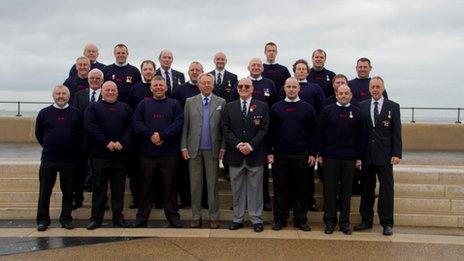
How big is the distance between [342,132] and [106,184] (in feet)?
11.3

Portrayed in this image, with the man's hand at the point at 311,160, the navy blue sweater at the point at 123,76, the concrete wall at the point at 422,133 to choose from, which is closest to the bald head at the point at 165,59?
the navy blue sweater at the point at 123,76

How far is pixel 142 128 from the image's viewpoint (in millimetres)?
6797

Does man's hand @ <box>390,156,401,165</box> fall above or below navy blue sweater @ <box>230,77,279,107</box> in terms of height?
below

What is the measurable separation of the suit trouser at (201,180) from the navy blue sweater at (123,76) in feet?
5.68

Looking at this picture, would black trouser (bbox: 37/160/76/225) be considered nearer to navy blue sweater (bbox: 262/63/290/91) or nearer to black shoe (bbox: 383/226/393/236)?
navy blue sweater (bbox: 262/63/290/91)

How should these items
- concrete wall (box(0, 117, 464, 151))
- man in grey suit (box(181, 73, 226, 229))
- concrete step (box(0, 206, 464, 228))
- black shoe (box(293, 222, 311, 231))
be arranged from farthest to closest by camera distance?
concrete wall (box(0, 117, 464, 151)), concrete step (box(0, 206, 464, 228)), man in grey suit (box(181, 73, 226, 229)), black shoe (box(293, 222, 311, 231))

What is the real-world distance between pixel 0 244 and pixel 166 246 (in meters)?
2.08

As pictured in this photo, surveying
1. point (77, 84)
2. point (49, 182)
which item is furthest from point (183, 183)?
point (77, 84)

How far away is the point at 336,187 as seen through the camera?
6.90 meters

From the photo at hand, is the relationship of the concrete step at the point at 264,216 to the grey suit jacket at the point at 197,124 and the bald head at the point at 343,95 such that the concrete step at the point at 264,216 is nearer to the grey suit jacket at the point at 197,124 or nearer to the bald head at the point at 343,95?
the grey suit jacket at the point at 197,124

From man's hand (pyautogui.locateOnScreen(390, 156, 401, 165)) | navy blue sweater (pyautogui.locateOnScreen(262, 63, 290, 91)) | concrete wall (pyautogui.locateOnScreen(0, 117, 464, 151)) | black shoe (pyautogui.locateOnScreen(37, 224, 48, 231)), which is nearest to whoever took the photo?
black shoe (pyautogui.locateOnScreen(37, 224, 48, 231))

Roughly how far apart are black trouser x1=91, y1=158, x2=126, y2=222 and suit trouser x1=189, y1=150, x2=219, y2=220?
3.35ft

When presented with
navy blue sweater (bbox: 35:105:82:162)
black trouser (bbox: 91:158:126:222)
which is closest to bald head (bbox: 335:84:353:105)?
black trouser (bbox: 91:158:126:222)

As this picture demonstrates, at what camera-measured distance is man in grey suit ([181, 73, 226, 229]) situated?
7.02 m
